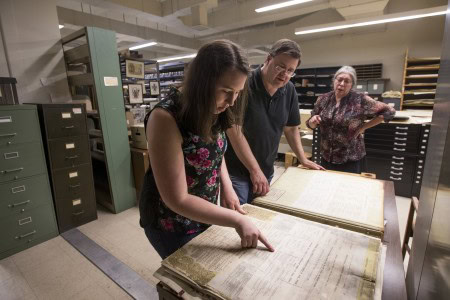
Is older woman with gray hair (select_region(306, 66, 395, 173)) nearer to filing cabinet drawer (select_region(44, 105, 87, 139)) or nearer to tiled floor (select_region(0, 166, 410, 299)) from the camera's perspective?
tiled floor (select_region(0, 166, 410, 299))

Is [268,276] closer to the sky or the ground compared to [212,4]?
closer to the ground

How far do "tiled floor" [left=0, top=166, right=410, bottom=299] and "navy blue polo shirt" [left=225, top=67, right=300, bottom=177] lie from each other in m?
1.18

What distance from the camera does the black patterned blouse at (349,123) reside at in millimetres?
2027

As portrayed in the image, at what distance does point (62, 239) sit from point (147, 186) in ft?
6.75

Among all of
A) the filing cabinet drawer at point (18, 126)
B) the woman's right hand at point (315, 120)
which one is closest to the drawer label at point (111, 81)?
the filing cabinet drawer at point (18, 126)

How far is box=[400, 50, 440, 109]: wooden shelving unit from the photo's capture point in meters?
5.66

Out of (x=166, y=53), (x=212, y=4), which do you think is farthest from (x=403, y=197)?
(x=166, y=53)

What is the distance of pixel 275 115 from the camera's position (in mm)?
1396

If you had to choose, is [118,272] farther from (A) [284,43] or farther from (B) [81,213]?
(A) [284,43]

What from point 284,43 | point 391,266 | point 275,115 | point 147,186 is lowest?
point 391,266

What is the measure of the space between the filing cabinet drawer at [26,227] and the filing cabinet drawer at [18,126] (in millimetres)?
633

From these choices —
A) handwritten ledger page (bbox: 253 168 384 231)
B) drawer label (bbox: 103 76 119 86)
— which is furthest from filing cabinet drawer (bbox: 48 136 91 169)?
handwritten ledger page (bbox: 253 168 384 231)

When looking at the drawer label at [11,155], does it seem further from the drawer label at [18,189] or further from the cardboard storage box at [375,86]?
the cardboard storage box at [375,86]

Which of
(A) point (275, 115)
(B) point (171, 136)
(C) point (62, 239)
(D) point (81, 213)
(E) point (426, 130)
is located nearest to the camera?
(B) point (171, 136)
